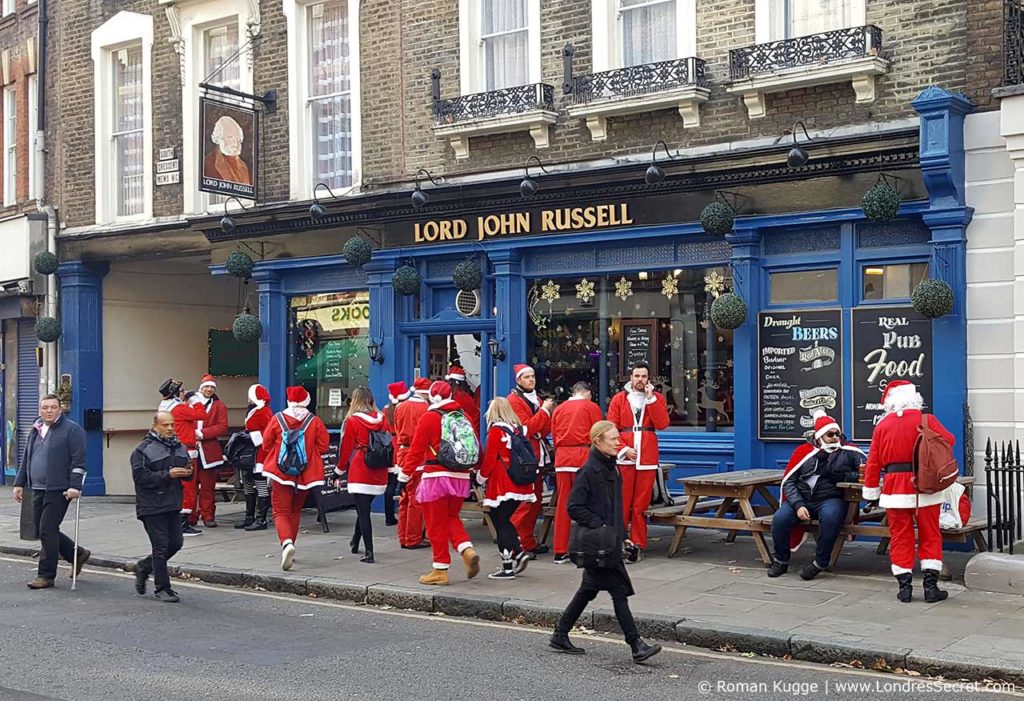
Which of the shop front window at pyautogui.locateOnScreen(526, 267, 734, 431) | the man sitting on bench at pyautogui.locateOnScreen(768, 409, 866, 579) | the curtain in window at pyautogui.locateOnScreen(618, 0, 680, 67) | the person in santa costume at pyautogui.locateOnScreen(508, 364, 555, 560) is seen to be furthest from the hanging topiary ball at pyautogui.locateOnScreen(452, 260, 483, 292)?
the man sitting on bench at pyautogui.locateOnScreen(768, 409, 866, 579)

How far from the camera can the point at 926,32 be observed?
12.0 meters

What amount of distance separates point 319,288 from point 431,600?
7.85m

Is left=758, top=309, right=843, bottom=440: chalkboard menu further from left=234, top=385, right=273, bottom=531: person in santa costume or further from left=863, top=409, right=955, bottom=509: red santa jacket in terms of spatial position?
left=234, top=385, right=273, bottom=531: person in santa costume

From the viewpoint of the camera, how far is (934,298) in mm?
11539

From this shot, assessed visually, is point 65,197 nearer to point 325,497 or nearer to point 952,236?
point 325,497

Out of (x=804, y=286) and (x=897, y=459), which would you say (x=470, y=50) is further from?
(x=897, y=459)

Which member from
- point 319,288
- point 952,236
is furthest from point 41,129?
point 952,236

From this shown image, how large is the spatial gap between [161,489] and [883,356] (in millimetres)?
7099

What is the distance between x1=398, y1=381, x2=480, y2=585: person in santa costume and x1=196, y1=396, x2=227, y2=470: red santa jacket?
4.86m

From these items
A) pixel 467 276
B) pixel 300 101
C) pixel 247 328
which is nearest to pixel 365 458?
pixel 467 276

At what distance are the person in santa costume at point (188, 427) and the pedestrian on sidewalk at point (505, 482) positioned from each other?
494 cm

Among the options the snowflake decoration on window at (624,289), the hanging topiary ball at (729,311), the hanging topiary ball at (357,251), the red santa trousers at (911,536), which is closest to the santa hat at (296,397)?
the hanging topiary ball at (357,251)

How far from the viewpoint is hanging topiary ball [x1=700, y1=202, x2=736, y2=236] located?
12930mm

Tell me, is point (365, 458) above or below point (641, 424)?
below
